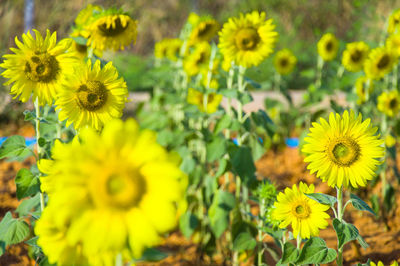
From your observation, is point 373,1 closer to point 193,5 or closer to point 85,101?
point 193,5

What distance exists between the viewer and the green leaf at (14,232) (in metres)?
1.39

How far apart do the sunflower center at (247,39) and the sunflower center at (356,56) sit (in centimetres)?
97

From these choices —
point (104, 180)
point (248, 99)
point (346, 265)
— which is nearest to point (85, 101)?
point (104, 180)

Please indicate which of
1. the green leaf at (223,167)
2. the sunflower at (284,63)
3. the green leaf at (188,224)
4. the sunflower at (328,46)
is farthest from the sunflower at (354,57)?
the green leaf at (188,224)

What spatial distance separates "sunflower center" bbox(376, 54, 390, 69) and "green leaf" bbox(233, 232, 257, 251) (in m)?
1.39

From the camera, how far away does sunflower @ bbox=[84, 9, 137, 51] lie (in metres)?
1.58

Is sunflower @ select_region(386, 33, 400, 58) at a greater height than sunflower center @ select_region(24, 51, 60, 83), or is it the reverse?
sunflower @ select_region(386, 33, 400, 58)

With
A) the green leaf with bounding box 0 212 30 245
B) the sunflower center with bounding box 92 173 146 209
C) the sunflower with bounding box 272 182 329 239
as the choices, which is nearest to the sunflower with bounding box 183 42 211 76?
the sunflower with bounding box 272 182 329 239

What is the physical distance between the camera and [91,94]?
126 cm

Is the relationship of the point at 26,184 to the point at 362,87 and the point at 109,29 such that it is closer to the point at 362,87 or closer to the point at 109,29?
the point at 109,29

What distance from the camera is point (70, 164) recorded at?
29.4 inches

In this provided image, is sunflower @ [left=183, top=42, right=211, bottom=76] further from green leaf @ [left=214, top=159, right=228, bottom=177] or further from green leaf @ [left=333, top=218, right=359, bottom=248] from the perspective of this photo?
green leaf @ [left=333, top=218, right=359, bottom=248]

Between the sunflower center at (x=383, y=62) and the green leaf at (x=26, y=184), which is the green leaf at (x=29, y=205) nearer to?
the green leaf at (x=26, y=184)

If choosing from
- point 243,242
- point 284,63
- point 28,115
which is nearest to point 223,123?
point 243,242
